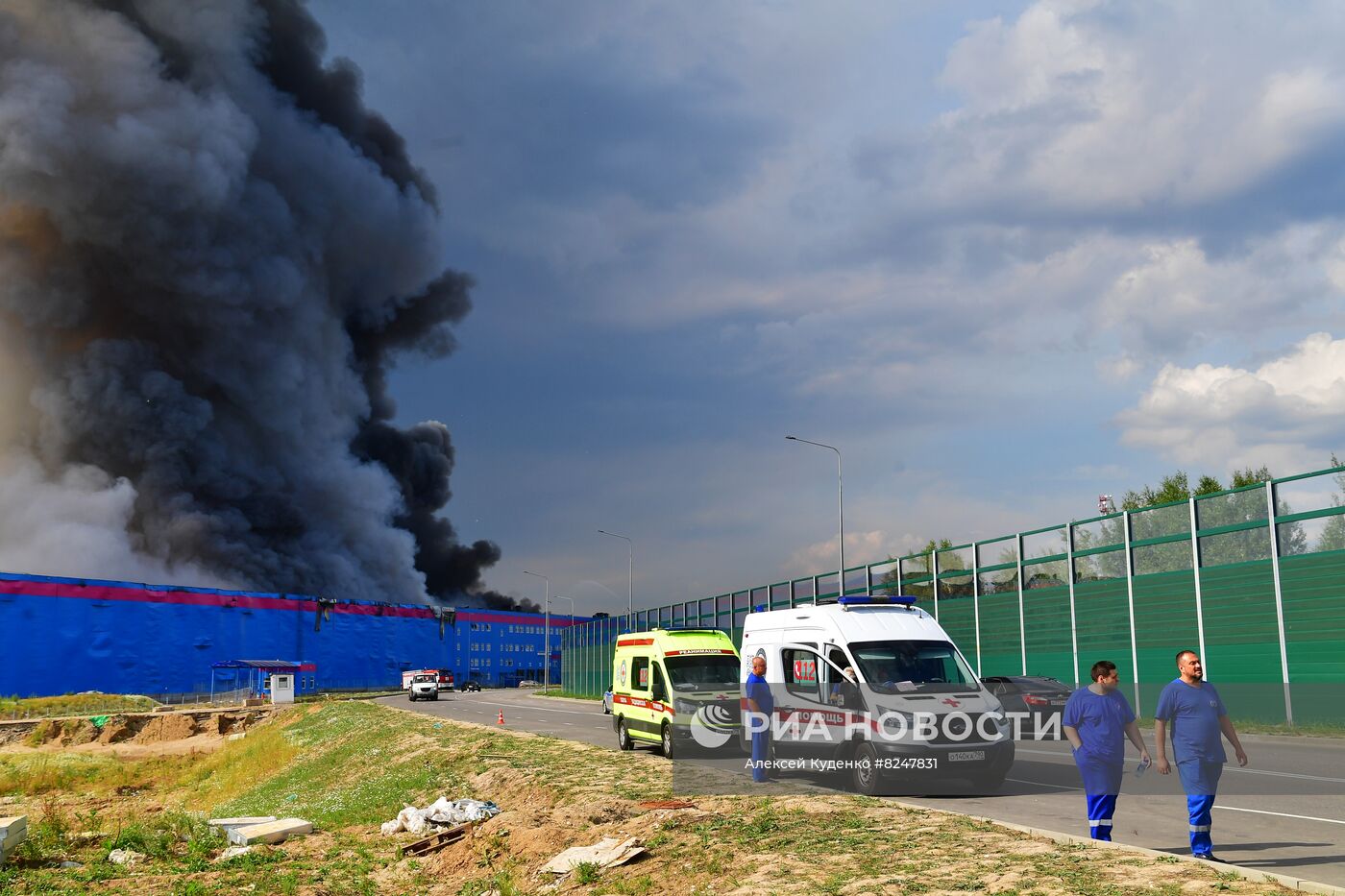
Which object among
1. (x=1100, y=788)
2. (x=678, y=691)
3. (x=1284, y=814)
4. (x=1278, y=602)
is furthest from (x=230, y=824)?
(x=1278, y=602)

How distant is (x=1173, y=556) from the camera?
29922 millimetres

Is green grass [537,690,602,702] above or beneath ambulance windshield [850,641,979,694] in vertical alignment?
beneath

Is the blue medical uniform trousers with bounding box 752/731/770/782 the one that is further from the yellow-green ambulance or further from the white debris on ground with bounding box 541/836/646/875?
the yellow-green ambulance

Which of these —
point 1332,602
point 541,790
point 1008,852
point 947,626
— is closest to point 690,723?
point 541,790

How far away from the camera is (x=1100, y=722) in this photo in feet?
30.7

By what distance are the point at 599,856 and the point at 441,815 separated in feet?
20.2

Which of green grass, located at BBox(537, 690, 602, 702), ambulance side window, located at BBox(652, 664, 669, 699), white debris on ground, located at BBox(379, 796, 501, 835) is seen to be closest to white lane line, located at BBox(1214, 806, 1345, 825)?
white debris on ground, located at BBox(379, 796, 501, 835)

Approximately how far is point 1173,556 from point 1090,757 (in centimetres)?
2304

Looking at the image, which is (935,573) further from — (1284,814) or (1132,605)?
(1284,814)

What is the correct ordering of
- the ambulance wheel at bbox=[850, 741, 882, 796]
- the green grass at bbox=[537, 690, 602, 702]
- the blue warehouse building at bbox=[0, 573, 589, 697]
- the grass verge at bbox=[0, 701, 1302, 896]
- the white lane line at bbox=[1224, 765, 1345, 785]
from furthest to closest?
the blue warehouse building at bbox=[0, 573, 589, 697] → the green grass at bbox=[537, 690, 602, 702] → the white lane line at bbox=[1224, 765, 1345, 785] → the ambulance wheel at bbox=[850, 741, 882, 796] → the grass verge at bbox=[0, 701, 1302, 896]

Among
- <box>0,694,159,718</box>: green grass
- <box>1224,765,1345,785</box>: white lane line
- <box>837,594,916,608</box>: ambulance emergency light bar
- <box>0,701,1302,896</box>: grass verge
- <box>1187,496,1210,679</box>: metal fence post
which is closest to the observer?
<box>0,701,1302,896</box>: grass verge

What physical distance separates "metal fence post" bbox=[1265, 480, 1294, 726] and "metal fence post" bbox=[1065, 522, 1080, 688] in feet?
23.4

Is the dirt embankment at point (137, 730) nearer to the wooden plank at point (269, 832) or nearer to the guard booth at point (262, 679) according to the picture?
the guard booth at point (262, 679)

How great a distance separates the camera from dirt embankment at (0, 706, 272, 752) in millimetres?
47938
